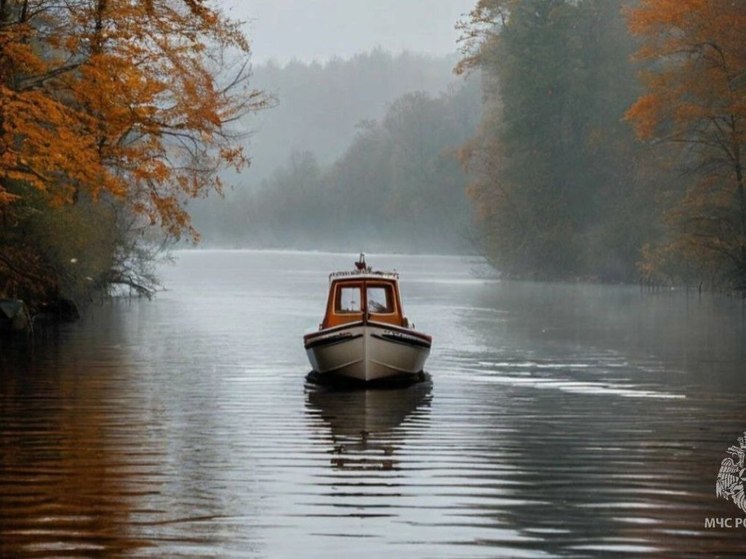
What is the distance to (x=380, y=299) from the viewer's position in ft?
91.6

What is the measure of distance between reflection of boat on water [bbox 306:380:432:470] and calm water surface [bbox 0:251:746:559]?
2.2 inches

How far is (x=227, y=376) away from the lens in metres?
27.2

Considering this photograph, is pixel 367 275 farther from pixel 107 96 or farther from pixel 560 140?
pixel 560 140

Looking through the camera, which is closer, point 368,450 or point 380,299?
point 368,450

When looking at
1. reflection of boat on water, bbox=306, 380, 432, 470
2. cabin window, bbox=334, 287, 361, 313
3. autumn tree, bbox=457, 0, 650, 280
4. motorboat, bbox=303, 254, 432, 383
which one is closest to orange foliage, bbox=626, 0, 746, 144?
autumn tree, bbox=457, 0, 650, 280

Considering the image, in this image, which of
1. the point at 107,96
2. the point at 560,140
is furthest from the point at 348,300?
the point at 560,140

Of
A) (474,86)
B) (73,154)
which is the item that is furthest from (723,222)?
(474,86)

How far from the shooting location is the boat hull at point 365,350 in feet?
82.0

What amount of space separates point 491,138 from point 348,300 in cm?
5002

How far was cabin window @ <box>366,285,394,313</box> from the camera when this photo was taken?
2780 centimetres

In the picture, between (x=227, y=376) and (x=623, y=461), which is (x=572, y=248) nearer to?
(x=227, y=376)

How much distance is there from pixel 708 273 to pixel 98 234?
2667 cm

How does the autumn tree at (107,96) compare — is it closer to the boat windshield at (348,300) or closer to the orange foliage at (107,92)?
the orange foliage at (107,92)

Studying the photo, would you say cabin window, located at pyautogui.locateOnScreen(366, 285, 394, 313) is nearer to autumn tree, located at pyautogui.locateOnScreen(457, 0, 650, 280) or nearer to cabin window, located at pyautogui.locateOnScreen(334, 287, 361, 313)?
cabin window, located at pyautogui.locateOnScreen(334, 287, 361, 313)
